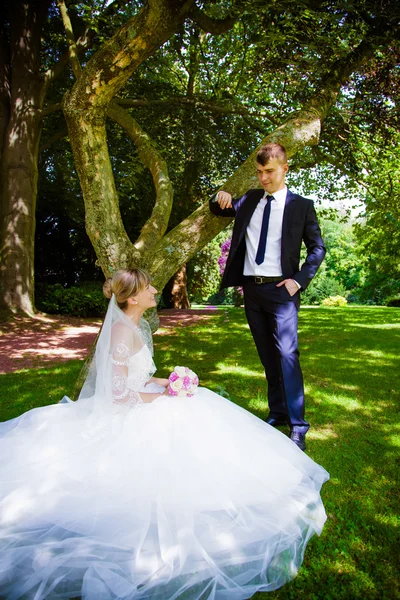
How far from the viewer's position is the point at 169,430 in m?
2.84

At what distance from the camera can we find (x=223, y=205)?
4.10 meters

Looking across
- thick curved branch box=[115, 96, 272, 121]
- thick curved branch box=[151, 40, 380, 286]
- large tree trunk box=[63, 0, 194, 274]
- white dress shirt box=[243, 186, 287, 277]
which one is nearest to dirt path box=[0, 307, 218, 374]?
large tree trunk box=[63, 0, 194, 274]

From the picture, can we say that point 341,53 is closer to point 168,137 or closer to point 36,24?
point 168,137

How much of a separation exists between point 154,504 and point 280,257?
2.24 metres

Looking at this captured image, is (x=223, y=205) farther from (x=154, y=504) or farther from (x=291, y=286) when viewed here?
(x=154, y=504)

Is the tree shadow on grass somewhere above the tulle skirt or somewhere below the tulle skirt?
below

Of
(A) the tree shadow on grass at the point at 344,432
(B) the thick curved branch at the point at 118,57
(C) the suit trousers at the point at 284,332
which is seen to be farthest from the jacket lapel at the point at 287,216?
(B) the thick curved branch at the point at 118,57

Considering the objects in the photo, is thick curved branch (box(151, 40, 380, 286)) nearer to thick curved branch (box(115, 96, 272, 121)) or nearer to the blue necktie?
the blue necktie

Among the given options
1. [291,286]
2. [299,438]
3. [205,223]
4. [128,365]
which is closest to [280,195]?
[291,286]

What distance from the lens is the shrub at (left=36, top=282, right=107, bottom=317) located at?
41.6 ft

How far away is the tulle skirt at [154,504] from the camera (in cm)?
205

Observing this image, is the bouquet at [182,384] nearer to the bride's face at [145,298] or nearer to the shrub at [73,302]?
the bride's face at [145,298]

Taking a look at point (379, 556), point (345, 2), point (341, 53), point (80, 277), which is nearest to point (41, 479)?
point (379, 556)

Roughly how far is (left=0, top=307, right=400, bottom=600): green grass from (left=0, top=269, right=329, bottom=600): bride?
0.19 metres
